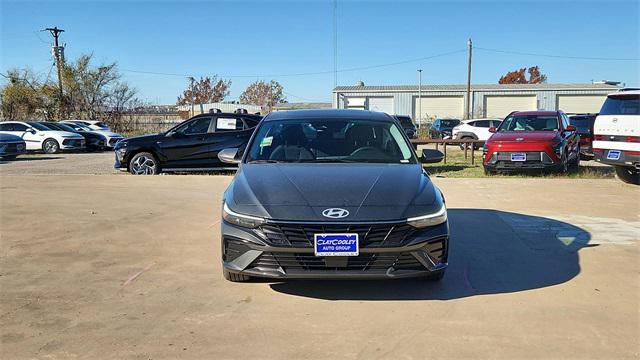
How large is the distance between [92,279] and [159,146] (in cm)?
864

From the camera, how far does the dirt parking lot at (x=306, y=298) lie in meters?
3.64

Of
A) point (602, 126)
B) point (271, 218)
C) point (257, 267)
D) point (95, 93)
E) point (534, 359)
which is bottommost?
point (534, 359)

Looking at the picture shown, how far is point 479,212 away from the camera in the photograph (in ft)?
26.6

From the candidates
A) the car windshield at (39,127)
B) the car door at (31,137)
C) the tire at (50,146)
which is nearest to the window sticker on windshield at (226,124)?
the tire at (50,146)

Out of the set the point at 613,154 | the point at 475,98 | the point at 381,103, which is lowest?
the point at 613,154

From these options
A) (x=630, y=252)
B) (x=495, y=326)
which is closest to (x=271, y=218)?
(x=495, y=326)

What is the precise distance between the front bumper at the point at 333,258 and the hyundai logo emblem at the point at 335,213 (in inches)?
4.0

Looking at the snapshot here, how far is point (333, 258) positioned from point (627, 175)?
32.3ft

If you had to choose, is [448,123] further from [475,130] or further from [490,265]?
[490,265]

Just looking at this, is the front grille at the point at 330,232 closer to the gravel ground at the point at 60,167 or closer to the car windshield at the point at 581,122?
the gravel ground at the point at 60,167

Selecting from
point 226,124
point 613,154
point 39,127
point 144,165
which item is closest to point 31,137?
point 39,127

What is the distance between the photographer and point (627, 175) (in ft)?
38.3

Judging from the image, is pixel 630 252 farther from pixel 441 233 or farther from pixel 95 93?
pixel 95 93

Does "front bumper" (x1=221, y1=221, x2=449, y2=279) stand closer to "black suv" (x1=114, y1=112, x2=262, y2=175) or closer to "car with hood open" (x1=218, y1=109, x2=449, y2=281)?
"car with hood open" (x1=218, y1=109, x2=449, y2=281)
